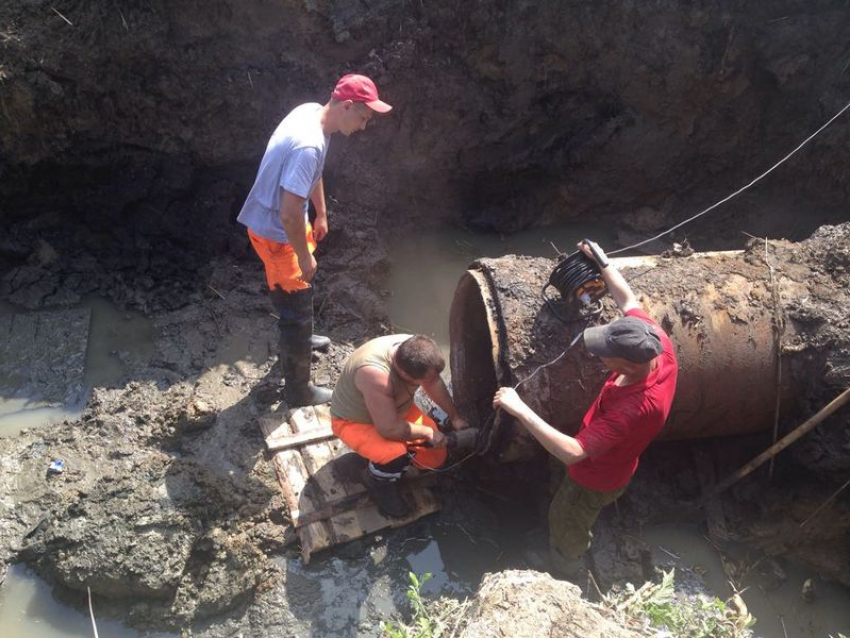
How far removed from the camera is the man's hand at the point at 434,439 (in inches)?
158

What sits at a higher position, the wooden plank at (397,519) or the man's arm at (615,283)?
the man's arm at (615,283)

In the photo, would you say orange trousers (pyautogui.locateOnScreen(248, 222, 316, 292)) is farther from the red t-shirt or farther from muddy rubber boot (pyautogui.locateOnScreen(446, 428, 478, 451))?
the red t-shirt

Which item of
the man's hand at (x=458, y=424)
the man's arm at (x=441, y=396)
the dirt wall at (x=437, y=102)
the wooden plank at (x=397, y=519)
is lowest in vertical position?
the wooden plank at (x=397, y=519)

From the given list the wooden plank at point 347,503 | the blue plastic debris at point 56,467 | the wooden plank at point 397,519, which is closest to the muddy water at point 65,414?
the blue plastic debris at point 56,467

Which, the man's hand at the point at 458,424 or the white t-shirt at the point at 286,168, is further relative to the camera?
the man's hand at the point at 458,424

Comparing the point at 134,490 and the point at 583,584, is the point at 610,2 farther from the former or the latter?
the point at 134,490

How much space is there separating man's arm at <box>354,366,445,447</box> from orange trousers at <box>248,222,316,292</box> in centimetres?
78

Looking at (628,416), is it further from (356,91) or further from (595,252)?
(356,91)

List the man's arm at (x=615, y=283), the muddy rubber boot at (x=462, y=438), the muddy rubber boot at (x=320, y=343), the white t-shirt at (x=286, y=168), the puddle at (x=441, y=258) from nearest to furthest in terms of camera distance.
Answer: the man's arm at (x=615, y=283)
the white t-shirt at (x=286, y=168)
the muddy rubber boot at (x=462, y=438)
the muddy rubber boot at (x=320, y=343)
the puddle at (x=441, y=258)

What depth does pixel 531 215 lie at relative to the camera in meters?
6.54

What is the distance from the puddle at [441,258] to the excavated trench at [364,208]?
0.13 m

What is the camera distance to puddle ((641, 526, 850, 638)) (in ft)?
13.4

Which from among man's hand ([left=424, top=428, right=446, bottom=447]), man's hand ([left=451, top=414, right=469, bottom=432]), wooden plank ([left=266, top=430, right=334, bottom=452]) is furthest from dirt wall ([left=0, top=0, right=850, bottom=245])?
man's hand ([left=424, top=428, right=446, bottom=447])

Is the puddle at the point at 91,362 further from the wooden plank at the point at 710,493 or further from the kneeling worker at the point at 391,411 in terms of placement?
the wooden plank at the point at 710,493
